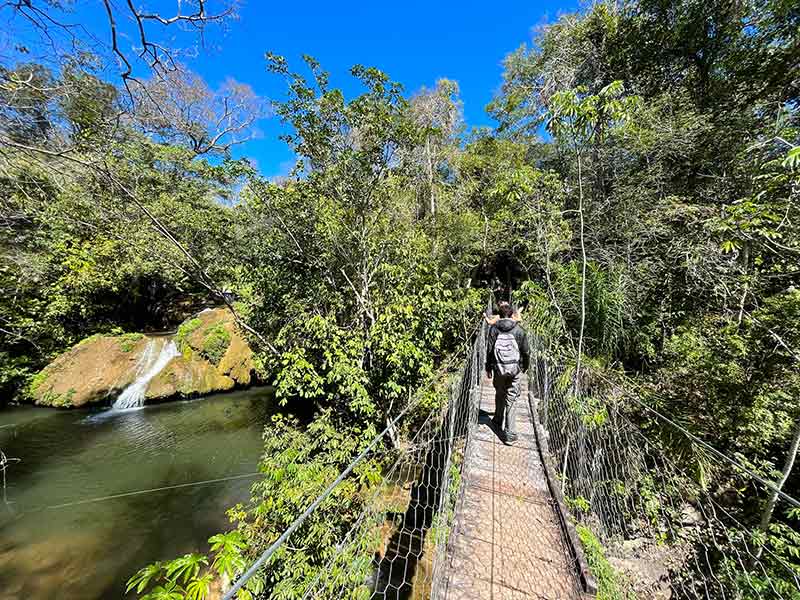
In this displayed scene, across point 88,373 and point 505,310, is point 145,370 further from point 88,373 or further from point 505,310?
point 505,310

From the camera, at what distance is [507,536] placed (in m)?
1.58

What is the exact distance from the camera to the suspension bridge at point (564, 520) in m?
1.43

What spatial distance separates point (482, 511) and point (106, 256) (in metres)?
10.1

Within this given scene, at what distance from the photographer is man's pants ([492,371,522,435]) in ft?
7.47

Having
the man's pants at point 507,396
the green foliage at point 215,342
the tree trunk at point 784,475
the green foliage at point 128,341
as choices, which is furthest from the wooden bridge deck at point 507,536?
the green foliage at point 128,341

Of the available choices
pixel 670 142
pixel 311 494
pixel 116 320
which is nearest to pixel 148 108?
pixel 311 494

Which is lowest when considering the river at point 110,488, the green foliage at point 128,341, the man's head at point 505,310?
the river at point 110,488

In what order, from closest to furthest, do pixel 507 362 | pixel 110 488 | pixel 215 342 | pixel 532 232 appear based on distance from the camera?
1. pixel 507 362
2. pixel 110 488
3. pixel 532 232
4. pixel 215 342

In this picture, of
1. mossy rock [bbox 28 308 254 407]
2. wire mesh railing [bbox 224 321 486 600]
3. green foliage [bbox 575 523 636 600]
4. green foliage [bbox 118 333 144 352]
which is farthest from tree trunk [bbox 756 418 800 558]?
green foliage [bbox 118 333 144 352]

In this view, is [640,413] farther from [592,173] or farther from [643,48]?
[643,48]

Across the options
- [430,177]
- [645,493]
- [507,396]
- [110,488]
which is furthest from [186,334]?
[645,493]

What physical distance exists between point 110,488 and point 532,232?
24.8ft

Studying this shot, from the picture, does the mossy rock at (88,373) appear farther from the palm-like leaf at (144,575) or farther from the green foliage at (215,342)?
the palm-like leaf at (144,575)

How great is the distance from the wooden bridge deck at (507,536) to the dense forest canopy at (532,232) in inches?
38.4
